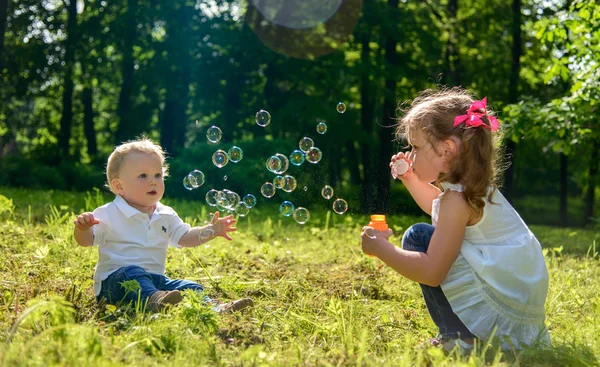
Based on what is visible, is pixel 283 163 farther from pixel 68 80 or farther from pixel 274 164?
pixel 68 80

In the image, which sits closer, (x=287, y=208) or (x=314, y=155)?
(x=287, y=208)

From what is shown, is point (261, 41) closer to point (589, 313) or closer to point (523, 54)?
point (523, 54)

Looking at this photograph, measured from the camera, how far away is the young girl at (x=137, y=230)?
376cm

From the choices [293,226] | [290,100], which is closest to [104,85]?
[290,100]

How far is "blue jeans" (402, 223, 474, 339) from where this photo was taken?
3137 mm

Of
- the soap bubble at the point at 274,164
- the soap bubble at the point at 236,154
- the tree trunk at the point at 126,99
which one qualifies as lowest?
the soap bubble at the point at 274,164

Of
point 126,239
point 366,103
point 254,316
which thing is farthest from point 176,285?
point 366,103

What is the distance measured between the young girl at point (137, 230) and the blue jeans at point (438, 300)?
99 centimetres

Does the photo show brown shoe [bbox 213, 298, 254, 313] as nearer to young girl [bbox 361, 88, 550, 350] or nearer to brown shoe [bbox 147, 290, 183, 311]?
brown shoe [bbox 147, 290, 183, 311]

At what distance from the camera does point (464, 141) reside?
3.14m

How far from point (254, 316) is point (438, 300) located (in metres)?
0.98

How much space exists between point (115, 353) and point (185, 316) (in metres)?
0.57

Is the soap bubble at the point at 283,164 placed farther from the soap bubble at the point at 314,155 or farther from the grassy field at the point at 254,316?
the grassy field at the point at 254,316

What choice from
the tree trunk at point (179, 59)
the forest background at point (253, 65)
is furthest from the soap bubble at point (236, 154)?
the tree trunk at point (179, 59)
